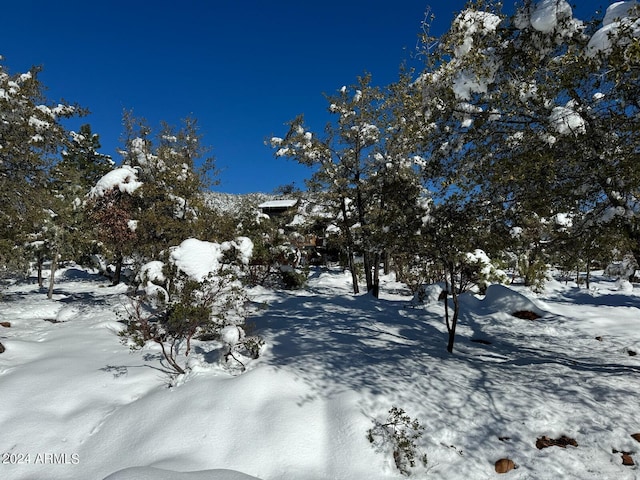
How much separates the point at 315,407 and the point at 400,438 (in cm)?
144

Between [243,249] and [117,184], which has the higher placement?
[117,184]

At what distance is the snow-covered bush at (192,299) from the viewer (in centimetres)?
720

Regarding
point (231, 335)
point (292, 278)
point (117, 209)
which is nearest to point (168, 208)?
point (117, 209)

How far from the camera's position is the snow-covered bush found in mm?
7203

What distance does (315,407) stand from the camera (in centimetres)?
577

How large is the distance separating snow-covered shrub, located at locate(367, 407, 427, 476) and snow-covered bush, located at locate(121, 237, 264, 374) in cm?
330

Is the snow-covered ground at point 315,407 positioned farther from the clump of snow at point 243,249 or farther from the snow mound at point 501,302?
the snow mound at point 501,302

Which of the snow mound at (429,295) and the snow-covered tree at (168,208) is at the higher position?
the snow-covered tree at (168,208)

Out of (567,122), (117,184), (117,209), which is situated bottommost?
(117,209)

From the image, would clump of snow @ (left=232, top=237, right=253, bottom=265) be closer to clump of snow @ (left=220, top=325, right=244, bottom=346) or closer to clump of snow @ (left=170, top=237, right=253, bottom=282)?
clump of snow @ (left=170, top=237, right=253, bottom=282)

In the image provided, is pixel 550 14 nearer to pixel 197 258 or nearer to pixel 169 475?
pixel 169 475

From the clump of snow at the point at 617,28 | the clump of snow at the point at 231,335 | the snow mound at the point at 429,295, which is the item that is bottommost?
the clump of snow at the point at 231,335

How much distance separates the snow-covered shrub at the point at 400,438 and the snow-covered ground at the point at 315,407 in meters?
0.09

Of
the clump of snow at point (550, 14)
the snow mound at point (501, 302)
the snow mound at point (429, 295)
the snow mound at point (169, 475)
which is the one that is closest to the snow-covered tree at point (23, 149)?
the snow mound at point (169, 475)
